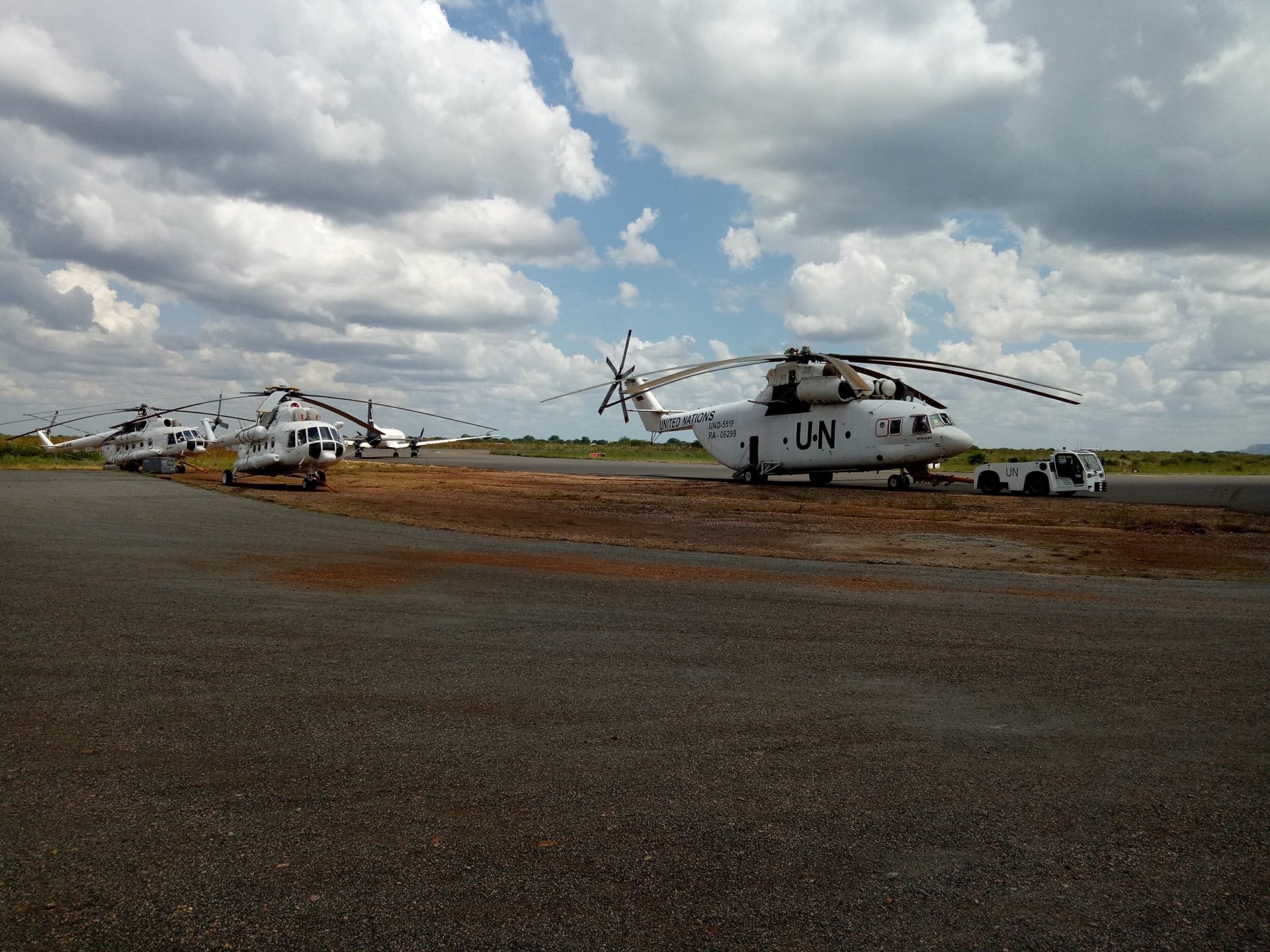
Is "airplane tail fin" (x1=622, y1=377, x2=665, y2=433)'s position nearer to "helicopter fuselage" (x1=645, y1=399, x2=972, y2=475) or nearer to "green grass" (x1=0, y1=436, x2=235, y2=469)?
"helicopter fuselage" (x1=645, y1=399, x2=972, y2=475)

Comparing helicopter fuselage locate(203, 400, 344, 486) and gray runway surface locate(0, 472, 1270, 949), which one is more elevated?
helicopter fuselage locate(203, 400, 344, 486)

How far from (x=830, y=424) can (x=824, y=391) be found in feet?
4.13

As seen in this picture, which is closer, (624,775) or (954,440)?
(624,775)

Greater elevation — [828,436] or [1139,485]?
[828,436]

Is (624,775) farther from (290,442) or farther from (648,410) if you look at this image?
(648,410)

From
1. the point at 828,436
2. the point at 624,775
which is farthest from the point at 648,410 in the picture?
the point at 624,775

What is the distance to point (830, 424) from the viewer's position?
31.3m

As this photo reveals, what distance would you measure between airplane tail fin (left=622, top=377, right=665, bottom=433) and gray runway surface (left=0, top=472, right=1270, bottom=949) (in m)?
32.8

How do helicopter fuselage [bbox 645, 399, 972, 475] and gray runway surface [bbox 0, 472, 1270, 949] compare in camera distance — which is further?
helicopter fuselage [bbox 645, 399, 972, 475]

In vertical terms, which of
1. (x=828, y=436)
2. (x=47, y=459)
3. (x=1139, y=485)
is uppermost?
(x=828, y=436)

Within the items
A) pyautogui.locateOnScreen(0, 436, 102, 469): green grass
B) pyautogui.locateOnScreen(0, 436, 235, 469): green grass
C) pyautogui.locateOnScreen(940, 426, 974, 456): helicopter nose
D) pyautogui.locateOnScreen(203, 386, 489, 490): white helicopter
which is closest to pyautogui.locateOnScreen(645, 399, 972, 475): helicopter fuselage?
pyautogui.locateOnScreen(940, 426, 974, 456): helicopter nose

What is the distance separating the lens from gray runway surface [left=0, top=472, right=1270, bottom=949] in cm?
308

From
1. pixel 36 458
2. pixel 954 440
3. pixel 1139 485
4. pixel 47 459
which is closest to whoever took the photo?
pixel 954 440

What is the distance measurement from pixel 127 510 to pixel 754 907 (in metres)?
20.9
